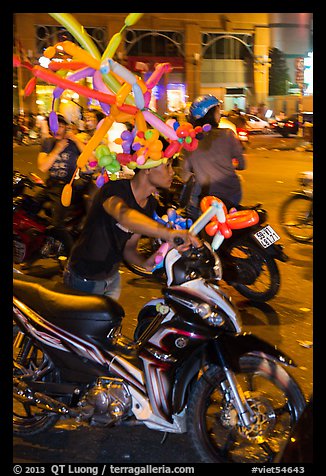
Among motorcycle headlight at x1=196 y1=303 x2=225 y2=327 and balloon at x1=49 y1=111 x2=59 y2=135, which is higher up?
balloon at x1=49 y1=111 x2=59 y2=135

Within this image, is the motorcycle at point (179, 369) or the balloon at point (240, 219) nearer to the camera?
the motorcycle at point (179, 369)

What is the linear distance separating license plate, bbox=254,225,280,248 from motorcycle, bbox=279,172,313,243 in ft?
8.08

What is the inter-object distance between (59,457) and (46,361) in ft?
1.79

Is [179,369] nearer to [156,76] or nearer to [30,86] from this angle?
[156,76]

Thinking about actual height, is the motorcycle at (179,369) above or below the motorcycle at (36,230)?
below

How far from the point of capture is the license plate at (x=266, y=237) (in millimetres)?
5871

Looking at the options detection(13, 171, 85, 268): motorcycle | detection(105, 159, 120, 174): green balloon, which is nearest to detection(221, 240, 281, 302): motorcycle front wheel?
detection(13, 171, 85, 268): motorcycle

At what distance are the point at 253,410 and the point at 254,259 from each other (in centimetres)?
287

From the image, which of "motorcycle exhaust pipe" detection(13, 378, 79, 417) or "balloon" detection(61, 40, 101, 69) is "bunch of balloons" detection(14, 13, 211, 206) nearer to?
"balloon" detection(61, 40, 101, 69)

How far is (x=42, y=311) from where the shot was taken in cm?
356

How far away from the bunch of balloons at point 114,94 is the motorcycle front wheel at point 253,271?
2.53 metres

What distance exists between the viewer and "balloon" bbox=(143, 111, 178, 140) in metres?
3.51

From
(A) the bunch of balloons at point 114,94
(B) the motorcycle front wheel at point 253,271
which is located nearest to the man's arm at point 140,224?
(A) the bunch of balloons at point 114,94

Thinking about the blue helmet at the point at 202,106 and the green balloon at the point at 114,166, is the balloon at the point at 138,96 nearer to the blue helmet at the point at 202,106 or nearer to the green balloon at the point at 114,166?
the green balloon at the point at 114,166
